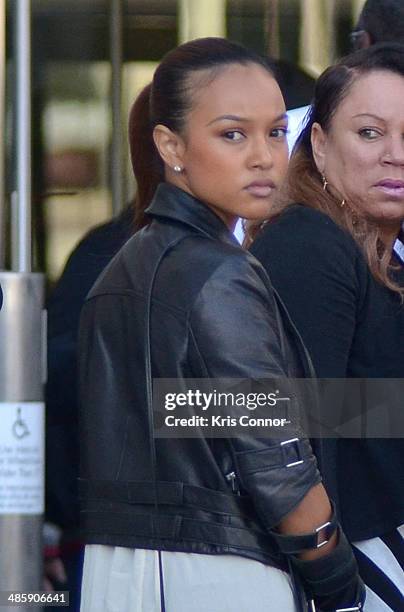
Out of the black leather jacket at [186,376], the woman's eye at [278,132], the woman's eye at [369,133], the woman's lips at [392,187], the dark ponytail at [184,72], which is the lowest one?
the black leather jacket at [186,376]

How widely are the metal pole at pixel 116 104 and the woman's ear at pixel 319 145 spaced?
46.3 inches

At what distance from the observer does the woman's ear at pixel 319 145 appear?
2773 millimetres

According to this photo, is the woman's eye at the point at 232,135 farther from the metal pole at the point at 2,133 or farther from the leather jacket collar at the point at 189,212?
the metal pole at the point at 2,133

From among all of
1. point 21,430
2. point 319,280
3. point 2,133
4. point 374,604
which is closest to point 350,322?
point 319,280

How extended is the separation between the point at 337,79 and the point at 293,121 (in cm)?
75

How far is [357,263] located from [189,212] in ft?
1.36

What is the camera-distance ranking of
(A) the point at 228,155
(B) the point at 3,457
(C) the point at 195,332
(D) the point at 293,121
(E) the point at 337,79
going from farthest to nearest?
(D) the point at 293,121
(B) the point at 3,457
(E) the point at 337,79
(A) the point at 228,155
(C) the point at 195,332

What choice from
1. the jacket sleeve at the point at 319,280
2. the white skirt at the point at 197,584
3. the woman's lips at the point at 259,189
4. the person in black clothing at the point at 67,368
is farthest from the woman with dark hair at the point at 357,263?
the person in black clothing at the point at 67,368

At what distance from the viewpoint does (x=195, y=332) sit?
2191mm

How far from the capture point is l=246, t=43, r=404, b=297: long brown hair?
2.67 meters

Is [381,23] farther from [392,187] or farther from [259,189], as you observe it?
[259,189]

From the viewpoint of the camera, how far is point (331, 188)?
9.02ft

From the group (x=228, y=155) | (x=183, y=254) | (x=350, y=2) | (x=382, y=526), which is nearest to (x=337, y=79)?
(x=228, y=155)

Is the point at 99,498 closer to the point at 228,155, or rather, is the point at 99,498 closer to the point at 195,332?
the point at 195,332
